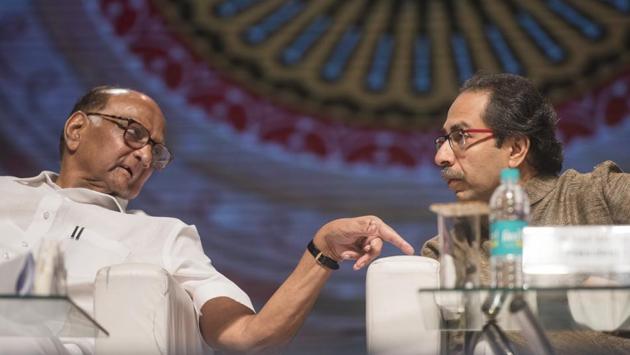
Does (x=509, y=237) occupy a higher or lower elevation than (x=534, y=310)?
higher

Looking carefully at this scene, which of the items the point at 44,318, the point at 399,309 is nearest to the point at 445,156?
the point at 399,309

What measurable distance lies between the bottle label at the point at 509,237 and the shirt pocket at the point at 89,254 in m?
1.16

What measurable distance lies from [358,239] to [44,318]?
0.70 meters


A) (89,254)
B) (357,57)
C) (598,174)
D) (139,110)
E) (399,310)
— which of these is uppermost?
(357,57)

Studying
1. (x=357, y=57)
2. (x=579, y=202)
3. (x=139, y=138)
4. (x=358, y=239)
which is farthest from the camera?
(x=357, y=57)

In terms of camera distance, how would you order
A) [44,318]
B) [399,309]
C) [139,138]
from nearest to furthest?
[44,318], [399,309], [139,138]

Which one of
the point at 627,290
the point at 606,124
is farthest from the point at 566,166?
the point at 627,290

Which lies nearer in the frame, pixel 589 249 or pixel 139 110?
pixel 589 249

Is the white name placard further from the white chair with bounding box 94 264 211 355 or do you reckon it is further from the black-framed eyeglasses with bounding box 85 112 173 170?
the black-framed eyeglasses with bounding box 85 112 173 170

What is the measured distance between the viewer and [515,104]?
305 cm

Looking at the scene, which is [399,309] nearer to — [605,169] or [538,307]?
[538,307]

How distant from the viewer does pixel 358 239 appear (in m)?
2.53

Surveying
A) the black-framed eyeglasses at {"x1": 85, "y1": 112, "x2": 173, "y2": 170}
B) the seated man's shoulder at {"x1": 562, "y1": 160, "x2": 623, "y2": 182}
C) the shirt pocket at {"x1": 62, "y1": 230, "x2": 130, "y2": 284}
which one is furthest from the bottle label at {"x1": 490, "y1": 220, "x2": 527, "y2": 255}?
the black-framed eyeglasses at {"x1": 85, "y1": 112, "x2": 173, "y2": 170}

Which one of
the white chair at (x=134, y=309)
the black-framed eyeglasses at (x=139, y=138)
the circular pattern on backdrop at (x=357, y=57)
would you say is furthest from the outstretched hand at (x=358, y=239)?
the circular pattern on backdrop at (x=357, y=57)
